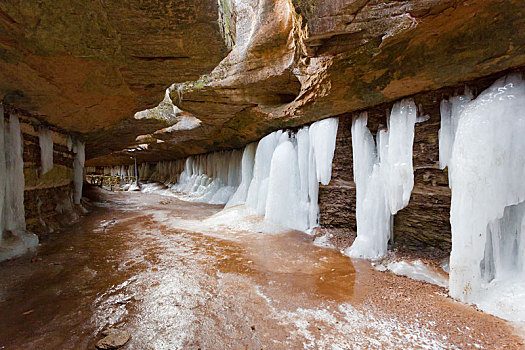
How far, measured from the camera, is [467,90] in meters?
3.57

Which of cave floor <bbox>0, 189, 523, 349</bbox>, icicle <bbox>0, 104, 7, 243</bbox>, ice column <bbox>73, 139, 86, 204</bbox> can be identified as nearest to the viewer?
cave floor <bbox>0, 189, 523, 349</bbox>

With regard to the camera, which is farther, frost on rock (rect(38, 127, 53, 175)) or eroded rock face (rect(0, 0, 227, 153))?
frost on rock (rect(38, 127, 53, 175))

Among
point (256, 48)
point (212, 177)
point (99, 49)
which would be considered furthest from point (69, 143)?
point (212, 177)

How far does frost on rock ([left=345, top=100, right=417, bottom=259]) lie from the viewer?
4.13 metres

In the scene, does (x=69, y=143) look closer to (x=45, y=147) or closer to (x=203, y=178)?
(x=45, y=147)

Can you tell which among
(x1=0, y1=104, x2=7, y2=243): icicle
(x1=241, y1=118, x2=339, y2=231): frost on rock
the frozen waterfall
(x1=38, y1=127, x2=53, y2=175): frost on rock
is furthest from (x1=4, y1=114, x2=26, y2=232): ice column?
the frozen waterfall

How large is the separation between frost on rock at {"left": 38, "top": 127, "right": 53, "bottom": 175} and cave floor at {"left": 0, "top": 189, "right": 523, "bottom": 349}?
2.14m

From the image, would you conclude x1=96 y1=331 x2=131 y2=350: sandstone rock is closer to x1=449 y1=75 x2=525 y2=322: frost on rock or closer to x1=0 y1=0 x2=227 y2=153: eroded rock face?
x1=0 y1=0 x2=227 y2=153: eroded rock face

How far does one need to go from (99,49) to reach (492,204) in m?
5.23

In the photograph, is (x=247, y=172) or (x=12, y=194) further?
Result: (x=247, y=172)

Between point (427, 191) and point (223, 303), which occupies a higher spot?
point (427, 191)

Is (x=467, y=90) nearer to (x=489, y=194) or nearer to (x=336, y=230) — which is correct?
(x=489, y=194)

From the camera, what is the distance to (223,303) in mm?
2668

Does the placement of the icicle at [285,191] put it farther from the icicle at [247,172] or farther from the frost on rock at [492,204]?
the frost on rock at [492,204]
